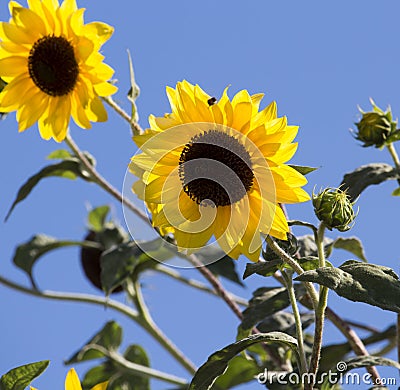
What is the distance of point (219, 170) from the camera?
0.87m

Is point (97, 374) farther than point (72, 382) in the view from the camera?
Yes

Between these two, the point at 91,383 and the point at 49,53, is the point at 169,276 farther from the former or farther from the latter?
the point at 49,53

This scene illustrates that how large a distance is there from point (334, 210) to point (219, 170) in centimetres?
13

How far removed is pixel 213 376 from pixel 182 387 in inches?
27.2

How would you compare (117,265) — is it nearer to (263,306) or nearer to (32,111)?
(32,111)

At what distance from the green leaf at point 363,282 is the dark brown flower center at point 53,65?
0.55 meters

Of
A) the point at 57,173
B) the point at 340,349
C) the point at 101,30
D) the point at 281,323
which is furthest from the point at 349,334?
the point at 57,173

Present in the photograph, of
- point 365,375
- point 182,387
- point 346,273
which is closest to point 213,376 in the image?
point 346,273

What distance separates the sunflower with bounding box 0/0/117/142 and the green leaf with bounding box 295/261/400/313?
47cm

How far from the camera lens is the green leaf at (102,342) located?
5.15ft

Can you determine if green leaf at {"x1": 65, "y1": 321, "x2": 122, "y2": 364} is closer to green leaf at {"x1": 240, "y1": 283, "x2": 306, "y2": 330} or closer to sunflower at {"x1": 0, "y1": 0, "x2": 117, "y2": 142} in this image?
sunflower at {"x1": 0, "y1": 0, "x2": 117, "y2": 142}

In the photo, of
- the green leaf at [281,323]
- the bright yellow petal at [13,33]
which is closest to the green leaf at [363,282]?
the green leaf at [281,323]

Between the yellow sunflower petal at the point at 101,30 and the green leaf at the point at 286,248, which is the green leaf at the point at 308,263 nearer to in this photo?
the green leaf at the point at 286,248

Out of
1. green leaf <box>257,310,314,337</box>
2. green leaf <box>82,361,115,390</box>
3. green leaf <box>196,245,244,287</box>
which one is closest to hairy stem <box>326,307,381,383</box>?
green leaf <box>257,310,314,337</box>
